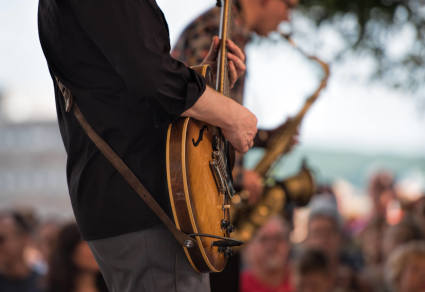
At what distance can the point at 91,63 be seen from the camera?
1.39 meters

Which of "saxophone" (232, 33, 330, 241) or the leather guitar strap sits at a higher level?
the leather guitar strap

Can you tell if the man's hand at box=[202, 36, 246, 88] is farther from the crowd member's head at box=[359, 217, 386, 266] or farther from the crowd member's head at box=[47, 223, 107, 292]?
the crowd member's head at box=[359, 217, 386, 266]

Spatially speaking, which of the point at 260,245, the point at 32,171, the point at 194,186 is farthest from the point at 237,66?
the point at 32,171

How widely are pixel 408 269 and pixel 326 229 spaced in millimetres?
1610

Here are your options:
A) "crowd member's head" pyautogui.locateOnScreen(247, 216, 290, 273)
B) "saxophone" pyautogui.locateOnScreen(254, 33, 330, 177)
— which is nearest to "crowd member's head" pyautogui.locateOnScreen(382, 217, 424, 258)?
"crowd member's head" pyautogui.locateOnScreen(247, 216, 290, 273)

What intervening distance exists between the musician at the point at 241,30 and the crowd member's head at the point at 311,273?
0.87 metres

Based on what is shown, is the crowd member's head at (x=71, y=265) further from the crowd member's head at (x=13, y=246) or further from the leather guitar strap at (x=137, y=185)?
the leather guitar strap at (x=137, y=185)

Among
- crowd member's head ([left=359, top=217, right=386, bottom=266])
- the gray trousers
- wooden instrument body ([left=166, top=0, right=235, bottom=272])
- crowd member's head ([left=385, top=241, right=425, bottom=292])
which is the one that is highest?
wooden instrument body ([left=166, top=0, right=235, bottom=272])

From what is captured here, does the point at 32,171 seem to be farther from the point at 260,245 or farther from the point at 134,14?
the point at 134,14

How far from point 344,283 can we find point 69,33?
12.1 ft

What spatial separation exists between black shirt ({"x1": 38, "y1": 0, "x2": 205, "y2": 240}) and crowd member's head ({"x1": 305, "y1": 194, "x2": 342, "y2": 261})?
3697 millimetres

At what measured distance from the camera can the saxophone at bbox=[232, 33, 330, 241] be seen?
12.1 ft

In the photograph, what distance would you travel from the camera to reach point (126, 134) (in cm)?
141

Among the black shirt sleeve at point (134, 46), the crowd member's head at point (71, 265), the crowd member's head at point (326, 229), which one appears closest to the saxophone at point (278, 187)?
the crowd member's head at point (71, 265)
